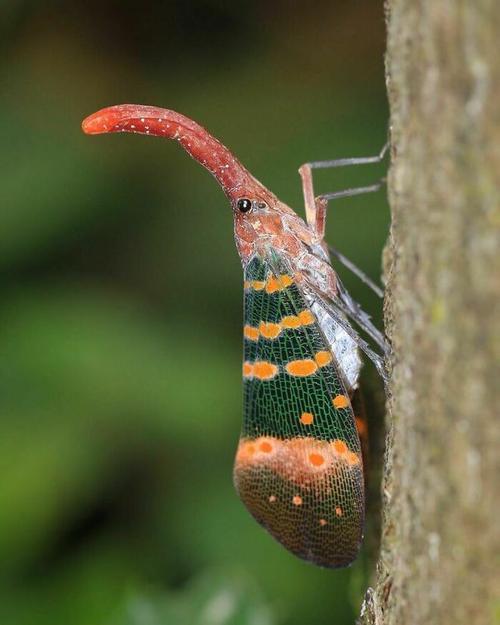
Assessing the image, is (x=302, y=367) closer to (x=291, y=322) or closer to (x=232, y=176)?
(x=291, y=322)

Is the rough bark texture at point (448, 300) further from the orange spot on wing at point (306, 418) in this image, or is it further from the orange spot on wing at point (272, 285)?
the orange spot on wing at point (272, 285)

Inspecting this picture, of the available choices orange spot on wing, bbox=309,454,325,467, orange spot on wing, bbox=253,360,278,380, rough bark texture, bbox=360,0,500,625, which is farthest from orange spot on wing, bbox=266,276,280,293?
rough bark texture, bbox=360,0,500,625

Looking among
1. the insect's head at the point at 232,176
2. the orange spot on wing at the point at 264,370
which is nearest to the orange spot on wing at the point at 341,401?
the orange spot on wing at the point at 264,370

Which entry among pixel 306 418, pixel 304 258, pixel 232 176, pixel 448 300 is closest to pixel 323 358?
pixel 306 418

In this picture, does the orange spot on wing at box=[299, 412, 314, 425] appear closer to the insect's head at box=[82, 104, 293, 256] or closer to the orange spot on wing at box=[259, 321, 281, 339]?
the orange spot on wing at box=[259, 321, 281, 339]

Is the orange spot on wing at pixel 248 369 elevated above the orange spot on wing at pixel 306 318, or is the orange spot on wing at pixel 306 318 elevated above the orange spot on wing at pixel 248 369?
the orange spot on wing at pixel 306 318

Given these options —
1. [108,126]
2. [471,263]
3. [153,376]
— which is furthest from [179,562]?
[471,263]
